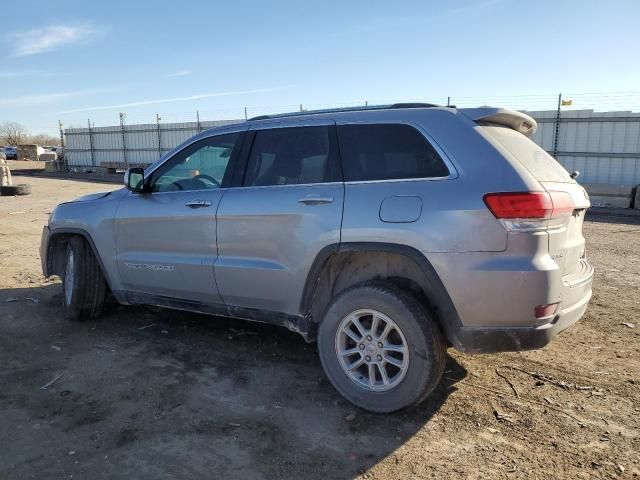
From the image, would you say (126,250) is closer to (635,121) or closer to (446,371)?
(446,371)

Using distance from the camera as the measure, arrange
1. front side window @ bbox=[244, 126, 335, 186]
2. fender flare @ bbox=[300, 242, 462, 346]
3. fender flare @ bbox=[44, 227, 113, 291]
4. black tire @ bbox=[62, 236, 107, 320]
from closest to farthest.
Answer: fender flare @ bbox=[300, 242, 462, 346]
front side window @ bbox=[244, 126, 335, 186]
fender flare @ bbox=[44, 227, 113, 291]
black tire @ bbox=[62, 236, 107, 320]

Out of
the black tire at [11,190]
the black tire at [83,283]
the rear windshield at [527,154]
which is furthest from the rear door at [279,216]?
the black tire at [11,190]

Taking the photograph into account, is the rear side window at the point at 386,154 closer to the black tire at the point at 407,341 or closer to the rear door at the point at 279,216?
the rear door at the point at 279,216

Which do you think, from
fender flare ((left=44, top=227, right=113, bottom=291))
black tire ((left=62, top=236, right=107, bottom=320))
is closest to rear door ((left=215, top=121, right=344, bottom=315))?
fender flare ((left=44, top=227, right=113, bottom=291))

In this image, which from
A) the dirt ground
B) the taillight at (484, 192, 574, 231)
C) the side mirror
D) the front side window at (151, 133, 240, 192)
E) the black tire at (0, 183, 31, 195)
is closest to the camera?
the dirt ground

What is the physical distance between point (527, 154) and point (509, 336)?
1.18 m

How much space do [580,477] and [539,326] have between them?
2.61ft

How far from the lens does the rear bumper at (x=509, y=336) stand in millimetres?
2984

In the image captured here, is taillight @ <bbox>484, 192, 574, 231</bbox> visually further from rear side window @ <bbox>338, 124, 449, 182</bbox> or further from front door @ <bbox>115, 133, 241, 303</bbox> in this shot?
front door @ <bbox>115, 133, 241, 303</bbox>

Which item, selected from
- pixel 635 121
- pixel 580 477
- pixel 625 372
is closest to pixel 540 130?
pixel 635 121

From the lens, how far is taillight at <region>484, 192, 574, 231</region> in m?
2.91

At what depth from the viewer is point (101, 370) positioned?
13.3 ft

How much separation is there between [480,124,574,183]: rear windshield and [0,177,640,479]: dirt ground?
1.50 metres

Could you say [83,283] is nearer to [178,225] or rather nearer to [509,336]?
[178,225]
